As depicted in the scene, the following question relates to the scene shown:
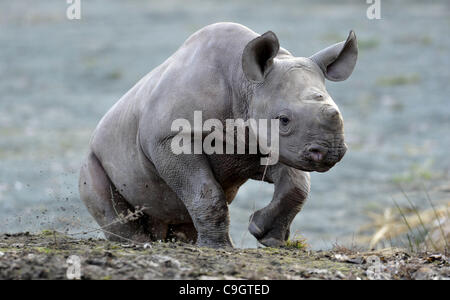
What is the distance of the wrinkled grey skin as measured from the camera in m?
6.23

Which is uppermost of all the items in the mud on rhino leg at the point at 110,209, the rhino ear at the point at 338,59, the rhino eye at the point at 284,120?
the rhino ear at the point at 338,59

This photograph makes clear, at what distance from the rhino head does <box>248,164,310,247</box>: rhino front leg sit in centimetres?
67

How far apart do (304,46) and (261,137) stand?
1389cm

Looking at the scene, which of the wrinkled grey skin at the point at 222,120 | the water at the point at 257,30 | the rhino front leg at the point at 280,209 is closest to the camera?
the wrinkled grey skin at the point at 222,120

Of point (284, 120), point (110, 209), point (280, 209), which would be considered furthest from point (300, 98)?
point (110, 209)

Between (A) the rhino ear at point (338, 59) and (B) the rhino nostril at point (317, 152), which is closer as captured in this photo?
(B) the rhino nostril at point (317, 152)

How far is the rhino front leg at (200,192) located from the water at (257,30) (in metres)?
1.16

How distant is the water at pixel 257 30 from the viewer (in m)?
12.7

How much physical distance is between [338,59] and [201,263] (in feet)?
7.38

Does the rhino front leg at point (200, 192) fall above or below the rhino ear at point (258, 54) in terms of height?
below

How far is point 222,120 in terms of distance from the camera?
274 inches

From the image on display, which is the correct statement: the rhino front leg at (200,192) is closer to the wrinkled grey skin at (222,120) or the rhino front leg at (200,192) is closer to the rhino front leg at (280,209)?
the wrinkled grey skin at (222,120)

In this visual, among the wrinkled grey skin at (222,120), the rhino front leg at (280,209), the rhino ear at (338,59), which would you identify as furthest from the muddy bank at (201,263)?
the rhino ear at (338,59)

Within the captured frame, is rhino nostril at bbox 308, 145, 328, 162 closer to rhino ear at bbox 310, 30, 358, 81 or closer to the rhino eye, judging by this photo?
the rhino eye
